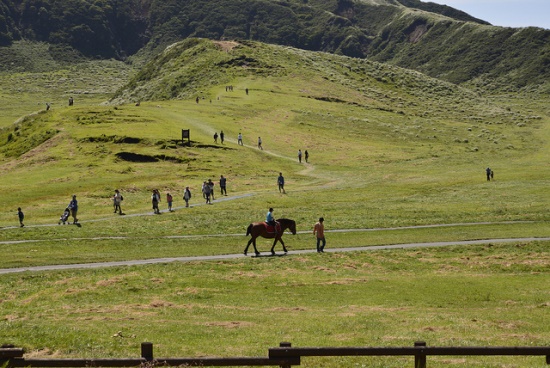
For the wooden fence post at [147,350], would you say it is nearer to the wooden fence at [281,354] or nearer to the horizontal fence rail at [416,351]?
the wooden fence at [281,354]

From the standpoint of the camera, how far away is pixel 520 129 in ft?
505

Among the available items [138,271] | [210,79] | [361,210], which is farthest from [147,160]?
[210,79]

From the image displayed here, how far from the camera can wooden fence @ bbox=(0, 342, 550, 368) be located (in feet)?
43.9

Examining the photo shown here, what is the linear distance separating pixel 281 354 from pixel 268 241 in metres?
33.5

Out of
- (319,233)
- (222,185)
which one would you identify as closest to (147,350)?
(319,233)

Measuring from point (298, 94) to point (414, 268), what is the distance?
134264 mm

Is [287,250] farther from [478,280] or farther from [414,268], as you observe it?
[478,280]

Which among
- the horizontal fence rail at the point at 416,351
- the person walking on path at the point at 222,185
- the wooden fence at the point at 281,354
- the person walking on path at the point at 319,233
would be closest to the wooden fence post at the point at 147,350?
the wooden fence at the point at 281,354

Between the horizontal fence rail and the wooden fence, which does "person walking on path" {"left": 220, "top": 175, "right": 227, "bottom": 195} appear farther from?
the horizontal fence rail

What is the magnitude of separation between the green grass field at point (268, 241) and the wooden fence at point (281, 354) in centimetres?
344

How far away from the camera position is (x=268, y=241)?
1844 inches

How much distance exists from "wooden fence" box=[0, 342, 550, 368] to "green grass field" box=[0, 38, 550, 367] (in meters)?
3.44

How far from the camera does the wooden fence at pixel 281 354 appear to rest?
13.4 metres

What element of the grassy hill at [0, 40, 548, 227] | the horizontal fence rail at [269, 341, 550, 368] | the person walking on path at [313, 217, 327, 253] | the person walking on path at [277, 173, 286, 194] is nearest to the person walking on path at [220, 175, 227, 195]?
the grassy hill at [0, 40, 548, 227]
